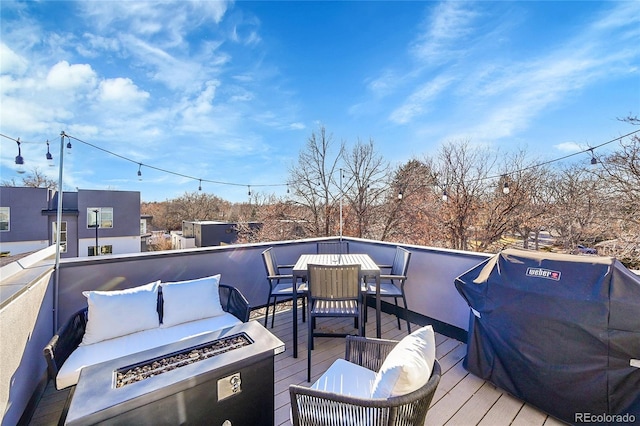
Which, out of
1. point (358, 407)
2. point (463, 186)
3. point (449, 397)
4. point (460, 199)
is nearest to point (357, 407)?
point (358, 407)

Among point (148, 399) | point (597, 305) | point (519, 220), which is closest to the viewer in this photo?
point (148, 399)

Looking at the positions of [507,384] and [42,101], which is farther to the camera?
[42,101]

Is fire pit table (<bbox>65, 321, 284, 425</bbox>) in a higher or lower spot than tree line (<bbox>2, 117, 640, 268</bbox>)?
lower

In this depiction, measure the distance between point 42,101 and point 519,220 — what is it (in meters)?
11.6

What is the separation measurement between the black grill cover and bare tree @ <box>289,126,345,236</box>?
8.78 m

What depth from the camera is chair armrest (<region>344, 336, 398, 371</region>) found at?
1.68 metres

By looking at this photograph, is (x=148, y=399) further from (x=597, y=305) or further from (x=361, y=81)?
(x=361, y=81)

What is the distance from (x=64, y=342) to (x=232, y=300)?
1.31 meters

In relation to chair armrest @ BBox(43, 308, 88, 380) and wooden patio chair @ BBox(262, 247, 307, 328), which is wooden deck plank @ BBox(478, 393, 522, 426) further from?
chair armrest @ BBox(43, 308, 88, 380)

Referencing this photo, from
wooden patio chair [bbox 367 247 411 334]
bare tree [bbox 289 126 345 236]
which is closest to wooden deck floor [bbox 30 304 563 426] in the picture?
wooden patio chair [bbox 367 247 411 334]

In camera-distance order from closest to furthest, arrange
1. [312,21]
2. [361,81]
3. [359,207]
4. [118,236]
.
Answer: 1. [312,21]
2. [361,81]
3. [359,207]
4. [118,236]

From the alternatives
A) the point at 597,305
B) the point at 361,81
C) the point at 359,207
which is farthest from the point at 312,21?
the point at 359,207

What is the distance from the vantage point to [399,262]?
3305mm

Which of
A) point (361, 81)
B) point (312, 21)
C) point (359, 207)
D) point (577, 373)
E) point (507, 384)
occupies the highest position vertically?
point (312, 21)
